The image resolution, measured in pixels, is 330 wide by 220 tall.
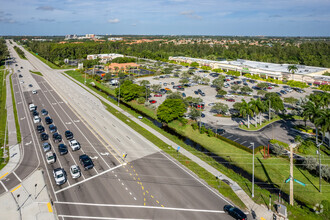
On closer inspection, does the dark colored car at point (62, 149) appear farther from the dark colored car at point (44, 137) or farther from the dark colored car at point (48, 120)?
the dark colored car at point (48, 120)

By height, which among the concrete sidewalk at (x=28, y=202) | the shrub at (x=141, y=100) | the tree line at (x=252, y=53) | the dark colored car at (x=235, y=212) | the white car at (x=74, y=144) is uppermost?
the tree line at (x=252, y=53)

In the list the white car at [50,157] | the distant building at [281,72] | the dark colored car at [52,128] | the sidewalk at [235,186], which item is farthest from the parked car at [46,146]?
the distant building at [281,72]

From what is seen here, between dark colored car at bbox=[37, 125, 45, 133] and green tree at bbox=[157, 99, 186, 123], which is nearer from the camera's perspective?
dark colored car at bbox=[37, 125, 45, 133]

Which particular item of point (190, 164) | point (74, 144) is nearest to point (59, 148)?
point (74, 144)

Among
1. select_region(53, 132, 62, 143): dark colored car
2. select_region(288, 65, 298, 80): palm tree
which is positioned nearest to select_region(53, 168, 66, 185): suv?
select_region(53, 132, 62, 143): dark colored car

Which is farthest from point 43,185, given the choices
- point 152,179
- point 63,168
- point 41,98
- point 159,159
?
point 41,98

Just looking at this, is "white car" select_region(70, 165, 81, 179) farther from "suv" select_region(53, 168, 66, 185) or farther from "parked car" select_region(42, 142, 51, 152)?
"parked car" select_region(42, 142, 51, 152)

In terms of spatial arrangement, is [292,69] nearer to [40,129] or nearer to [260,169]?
[260,169]
